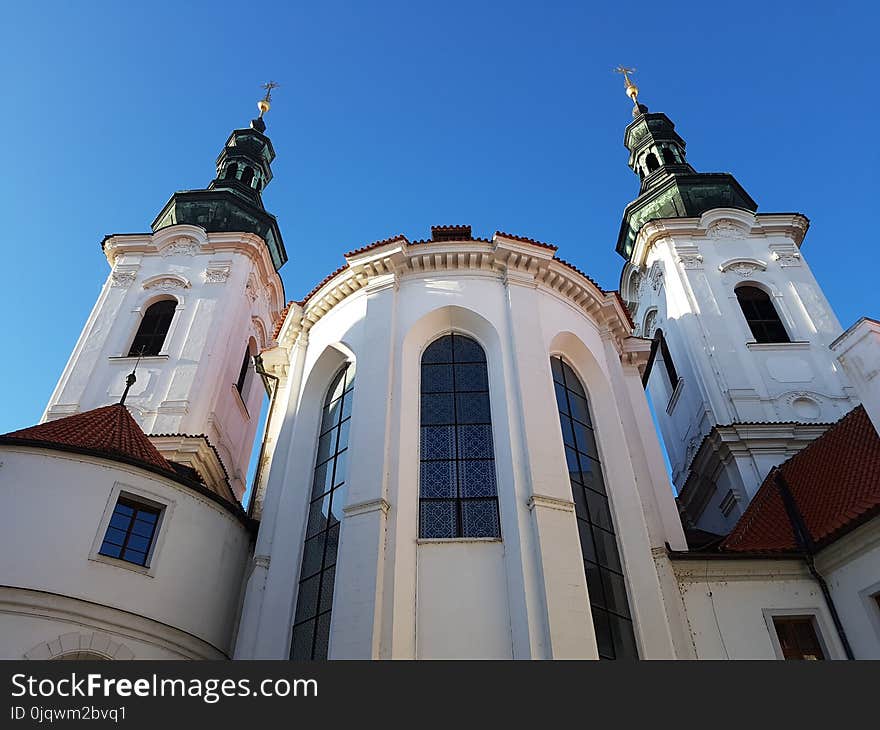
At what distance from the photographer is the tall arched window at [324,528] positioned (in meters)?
10.6

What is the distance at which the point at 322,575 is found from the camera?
1115cm

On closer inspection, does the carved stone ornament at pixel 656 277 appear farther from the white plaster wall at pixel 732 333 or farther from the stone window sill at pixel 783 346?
the stone window sill at pixel 783 346

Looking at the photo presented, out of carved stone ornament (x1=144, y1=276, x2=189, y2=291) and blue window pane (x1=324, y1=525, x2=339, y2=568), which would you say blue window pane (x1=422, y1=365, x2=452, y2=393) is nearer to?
blue window pane (x1=324, y1=525, x2=339, y2=568)

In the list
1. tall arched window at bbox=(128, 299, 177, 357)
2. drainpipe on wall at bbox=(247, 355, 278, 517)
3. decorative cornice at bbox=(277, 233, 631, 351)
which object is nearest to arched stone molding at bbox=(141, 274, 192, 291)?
tall arched window at bbox=(128, 299, 177, 357)

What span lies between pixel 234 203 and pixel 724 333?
55.8ft

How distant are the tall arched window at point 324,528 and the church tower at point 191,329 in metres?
7.03

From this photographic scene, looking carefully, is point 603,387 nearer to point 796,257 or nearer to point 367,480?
point 367,480

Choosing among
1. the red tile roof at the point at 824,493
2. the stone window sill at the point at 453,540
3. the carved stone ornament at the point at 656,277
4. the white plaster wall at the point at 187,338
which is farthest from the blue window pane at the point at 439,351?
the carved stone ornament at the point at 656,277

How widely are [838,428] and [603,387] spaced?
5282mm

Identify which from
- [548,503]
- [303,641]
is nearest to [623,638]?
[548,503]

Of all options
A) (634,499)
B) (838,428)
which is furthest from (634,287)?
(634,499)

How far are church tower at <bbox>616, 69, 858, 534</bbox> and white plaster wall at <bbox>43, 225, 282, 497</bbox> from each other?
38.5ft

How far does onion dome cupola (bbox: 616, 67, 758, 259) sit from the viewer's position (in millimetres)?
26672

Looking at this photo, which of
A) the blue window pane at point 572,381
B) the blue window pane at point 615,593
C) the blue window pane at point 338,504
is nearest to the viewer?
the blue window pane at point 615,593
